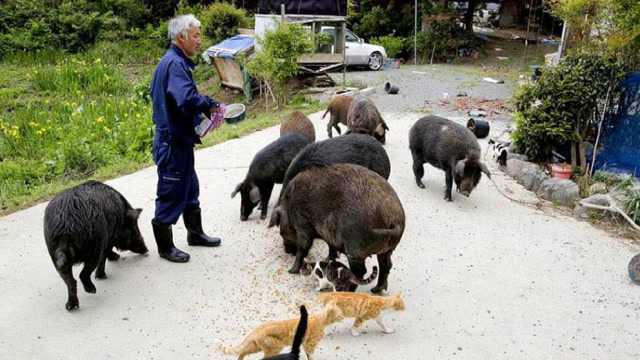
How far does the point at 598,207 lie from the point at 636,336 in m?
2.39

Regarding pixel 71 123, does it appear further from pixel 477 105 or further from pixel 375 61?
pixel 375 61

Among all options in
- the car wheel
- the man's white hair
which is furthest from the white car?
the man's white hair

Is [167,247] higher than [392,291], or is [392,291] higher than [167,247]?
[167,247]

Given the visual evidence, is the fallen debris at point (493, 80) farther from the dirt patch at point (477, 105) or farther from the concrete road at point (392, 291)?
the concrete road at point (392, 291)

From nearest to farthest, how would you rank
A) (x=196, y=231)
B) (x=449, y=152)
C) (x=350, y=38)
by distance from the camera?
(x=196, y=231) → (x=449, y=152) → (x=350, y=38)

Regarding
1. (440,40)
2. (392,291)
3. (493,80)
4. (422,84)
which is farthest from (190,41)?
(440,40)

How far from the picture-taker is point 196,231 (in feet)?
17.5

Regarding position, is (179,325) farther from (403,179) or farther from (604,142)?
(604,142)

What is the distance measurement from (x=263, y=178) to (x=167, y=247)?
4.84 ft

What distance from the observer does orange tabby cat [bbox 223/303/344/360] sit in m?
3.43

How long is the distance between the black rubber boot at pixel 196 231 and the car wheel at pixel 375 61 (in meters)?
15.4

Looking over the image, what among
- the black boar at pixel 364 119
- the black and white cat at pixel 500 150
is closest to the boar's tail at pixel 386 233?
the black boar at pixel 364 119

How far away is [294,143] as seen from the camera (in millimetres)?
6359

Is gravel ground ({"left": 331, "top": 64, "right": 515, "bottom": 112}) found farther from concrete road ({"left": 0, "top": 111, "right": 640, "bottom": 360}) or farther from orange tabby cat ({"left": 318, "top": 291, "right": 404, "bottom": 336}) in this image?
orange tabby cat ({"left": 318, "top": 291, "right": 404, "bottom": 336})
